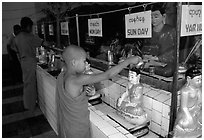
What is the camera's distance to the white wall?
6574 mm

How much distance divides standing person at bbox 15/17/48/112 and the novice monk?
1853 millimetres

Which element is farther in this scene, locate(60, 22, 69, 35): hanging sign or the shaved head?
locate(60, 22, 69, 35): hanging sign

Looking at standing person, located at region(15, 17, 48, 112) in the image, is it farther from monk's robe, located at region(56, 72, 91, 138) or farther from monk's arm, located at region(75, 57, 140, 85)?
monk's arm, located at region(75, 57, 140, 85)

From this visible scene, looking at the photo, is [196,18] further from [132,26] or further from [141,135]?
[141,135]

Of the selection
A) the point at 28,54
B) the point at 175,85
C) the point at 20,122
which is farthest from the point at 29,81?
the point at 175,85

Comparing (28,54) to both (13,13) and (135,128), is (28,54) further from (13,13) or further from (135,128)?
(13,13)

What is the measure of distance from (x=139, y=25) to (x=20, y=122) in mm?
2517

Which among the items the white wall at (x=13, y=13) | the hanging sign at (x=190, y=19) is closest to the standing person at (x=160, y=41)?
the hanging sign at (x=190, y=19)

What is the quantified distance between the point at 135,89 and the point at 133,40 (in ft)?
4.42

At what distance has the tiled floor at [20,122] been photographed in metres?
2.85

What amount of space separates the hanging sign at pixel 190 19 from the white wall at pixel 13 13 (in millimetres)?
5858

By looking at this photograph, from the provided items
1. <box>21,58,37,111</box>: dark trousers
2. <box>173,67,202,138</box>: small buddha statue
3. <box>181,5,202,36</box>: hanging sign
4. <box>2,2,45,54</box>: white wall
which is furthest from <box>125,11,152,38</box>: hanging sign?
<box>2,2,45,54</box>: white wall

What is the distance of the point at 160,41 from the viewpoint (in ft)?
8.23

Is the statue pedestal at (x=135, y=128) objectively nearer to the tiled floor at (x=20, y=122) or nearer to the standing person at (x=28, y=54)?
the tiled floor at (x=20, y=122)
